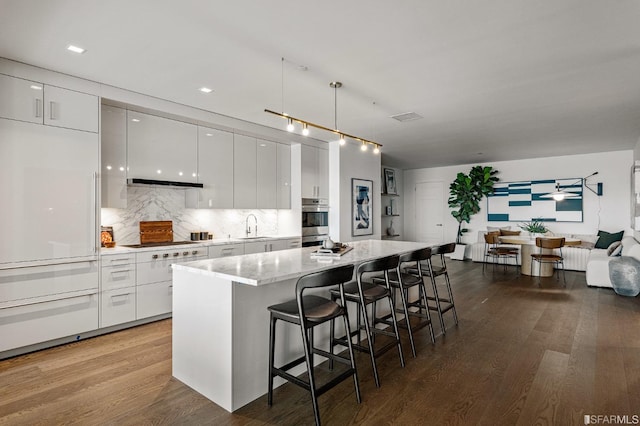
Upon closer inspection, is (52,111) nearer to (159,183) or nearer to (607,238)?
(159,183)

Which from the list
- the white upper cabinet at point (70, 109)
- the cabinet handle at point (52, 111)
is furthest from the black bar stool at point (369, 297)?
the cabinet handle at point (52, 111)

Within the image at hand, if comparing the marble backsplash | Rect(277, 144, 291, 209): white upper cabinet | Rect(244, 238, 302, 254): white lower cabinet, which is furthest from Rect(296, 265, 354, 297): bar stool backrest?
Rect(277, 144, 291, 209): white upper cabinet

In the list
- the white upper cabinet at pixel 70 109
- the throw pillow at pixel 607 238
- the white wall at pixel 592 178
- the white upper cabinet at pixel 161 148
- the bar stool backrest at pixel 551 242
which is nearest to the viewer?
the white upper cabinet at pixel 70 109

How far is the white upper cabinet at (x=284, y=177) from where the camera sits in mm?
5930

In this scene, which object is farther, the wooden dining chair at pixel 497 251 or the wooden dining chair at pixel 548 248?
the wooden dining chair at pixel 497 251

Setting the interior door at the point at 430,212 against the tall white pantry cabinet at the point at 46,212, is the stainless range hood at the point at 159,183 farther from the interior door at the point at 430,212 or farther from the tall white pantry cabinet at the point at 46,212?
the interior door at the point at 430,212

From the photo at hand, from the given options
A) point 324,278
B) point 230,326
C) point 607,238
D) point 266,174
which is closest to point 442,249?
point 324,278

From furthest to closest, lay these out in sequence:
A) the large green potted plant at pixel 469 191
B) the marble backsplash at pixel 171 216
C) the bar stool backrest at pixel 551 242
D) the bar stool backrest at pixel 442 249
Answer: the large green potted plant at pixel 469 191 → the bar stool backrest at pixel 551 242 → the marble backsplash at pixel 171 216 → the bar stool backrest at pixel 442 249

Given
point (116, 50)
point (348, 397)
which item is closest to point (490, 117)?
point (348, 397)

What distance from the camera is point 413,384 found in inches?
102

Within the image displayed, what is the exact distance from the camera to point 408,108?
4500 mm

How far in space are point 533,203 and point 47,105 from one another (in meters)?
9.54

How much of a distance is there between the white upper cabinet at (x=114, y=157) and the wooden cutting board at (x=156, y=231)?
1.63ft

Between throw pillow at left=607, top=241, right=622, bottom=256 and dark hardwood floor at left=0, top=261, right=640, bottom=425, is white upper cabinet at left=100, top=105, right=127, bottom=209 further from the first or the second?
throw pillow at left=607, top=241, right=622, bottom=256
